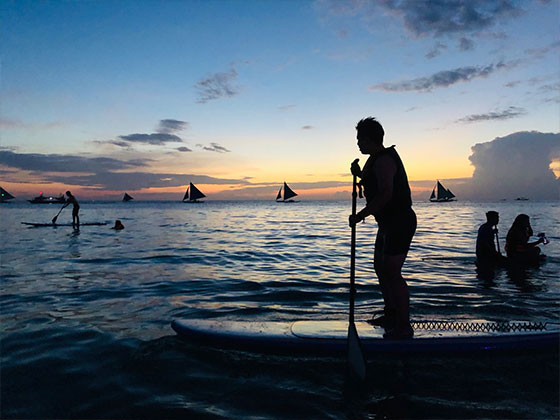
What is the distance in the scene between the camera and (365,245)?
1573 centimetres

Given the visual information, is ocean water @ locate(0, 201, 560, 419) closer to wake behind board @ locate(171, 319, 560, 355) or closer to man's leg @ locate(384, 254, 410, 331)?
wake behind board @ locate(171, 319, 560, 355)

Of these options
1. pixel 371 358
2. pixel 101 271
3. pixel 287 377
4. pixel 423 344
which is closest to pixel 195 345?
pixel 287 377

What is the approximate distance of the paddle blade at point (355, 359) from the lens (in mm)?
3680

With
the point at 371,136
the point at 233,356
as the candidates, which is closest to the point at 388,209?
the point at 371,136

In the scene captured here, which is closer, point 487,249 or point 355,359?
point 355,359

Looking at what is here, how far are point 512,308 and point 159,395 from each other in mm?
6052

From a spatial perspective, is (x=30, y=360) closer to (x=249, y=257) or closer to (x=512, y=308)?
(x=512, y=308)

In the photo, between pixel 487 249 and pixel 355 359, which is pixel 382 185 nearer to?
pixel 355 359

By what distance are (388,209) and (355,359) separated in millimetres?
1726

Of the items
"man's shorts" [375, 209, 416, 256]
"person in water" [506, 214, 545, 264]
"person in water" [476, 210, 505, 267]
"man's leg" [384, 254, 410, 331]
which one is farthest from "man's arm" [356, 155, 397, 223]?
"person in water" [506, 214, 545, 264]

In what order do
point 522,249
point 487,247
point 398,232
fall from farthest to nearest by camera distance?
point 487,247 < point 522,249 < point 398,232

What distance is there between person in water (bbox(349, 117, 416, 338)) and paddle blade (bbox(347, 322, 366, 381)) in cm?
63

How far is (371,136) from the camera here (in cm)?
425

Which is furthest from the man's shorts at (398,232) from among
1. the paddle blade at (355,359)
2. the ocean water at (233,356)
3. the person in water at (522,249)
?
the person in water at (522,249)
